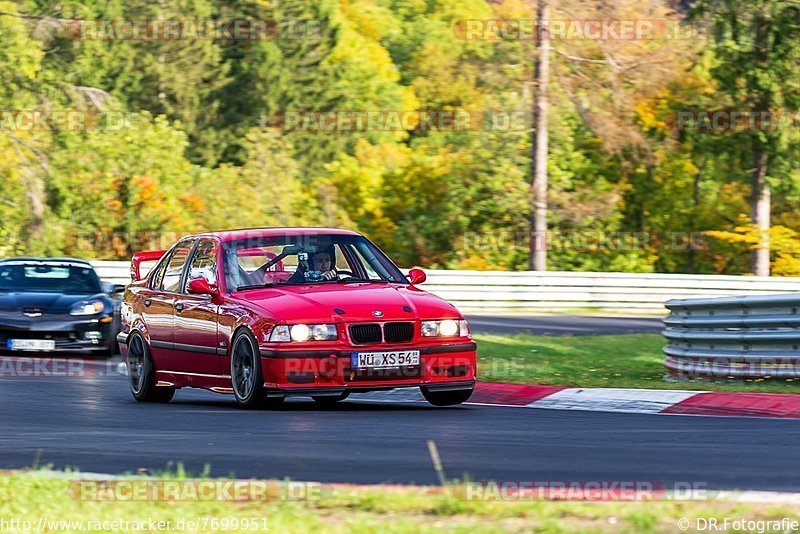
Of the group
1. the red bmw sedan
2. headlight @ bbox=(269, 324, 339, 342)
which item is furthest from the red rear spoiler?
headlight @ bbox=(269, 324, 339, 342)

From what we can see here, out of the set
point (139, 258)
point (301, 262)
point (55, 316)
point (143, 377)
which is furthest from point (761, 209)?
point (301, 262)

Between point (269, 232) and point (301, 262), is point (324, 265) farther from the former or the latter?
point (269, 232)

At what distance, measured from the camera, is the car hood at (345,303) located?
1138 cm

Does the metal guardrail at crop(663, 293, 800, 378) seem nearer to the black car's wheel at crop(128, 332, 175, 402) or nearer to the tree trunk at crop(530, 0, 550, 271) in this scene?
the black car's wheel at crop(128, 332, 175, 402)

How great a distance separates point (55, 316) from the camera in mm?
18766

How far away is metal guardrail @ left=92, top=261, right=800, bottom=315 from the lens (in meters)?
30.8

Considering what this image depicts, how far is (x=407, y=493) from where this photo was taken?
6836 millimetres

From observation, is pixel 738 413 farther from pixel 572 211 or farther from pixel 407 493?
pixel 572 211

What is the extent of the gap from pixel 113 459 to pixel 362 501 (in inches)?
92.4

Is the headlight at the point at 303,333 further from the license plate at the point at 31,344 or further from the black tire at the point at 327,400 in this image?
the license plate at the point at 31,344

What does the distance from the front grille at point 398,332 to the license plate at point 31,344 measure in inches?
327

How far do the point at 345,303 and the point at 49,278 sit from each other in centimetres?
961

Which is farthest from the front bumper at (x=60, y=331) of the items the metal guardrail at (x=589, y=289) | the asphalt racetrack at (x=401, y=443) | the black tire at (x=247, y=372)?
the metal guardrail at (x=589, y=289)

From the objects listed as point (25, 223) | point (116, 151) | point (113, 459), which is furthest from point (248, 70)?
point (113, 459)
